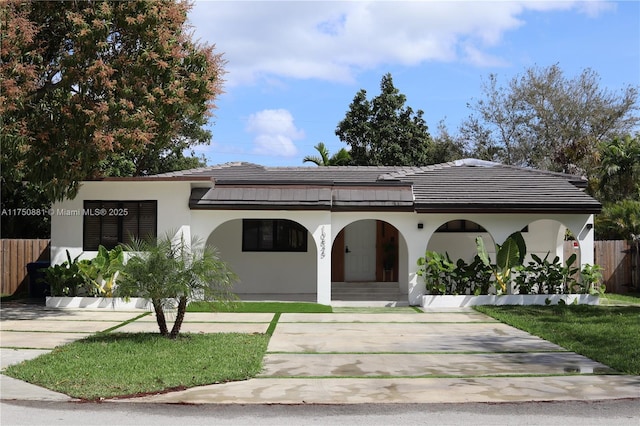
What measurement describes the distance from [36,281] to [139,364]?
11.2 meters

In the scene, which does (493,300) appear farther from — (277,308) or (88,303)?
(88,303)

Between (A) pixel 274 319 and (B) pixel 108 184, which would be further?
(B) pixel 108 184

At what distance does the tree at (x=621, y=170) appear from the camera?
1018 inches

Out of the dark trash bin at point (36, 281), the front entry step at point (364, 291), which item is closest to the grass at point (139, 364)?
the front entry step at point (364, 291)

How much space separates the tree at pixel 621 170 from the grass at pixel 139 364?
19375mm

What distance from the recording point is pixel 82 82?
1415 centimetres

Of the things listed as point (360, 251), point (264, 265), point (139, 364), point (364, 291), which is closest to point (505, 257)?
point (364, 291)

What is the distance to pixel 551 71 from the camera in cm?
3856

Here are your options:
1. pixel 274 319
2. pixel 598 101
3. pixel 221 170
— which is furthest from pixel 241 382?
pixel 598 101

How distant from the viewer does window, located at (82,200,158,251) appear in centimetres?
1795

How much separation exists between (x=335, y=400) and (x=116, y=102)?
9.06 metres

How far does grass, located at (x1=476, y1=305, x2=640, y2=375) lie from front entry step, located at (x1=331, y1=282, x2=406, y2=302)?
345cm

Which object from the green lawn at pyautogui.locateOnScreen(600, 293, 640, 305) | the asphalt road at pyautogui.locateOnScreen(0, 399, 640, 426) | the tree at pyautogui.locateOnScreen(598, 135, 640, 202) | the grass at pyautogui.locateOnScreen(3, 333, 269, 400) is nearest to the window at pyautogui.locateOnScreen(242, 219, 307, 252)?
the grass at pyautogui.locateOnScreen(3, 333, 269, 400)

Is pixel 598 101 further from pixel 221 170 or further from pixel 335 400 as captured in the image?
pixel 335 400
